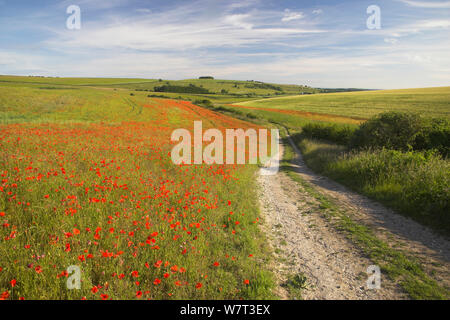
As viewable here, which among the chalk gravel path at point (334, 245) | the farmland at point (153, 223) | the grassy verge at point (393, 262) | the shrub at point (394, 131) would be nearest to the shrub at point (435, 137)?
the shrub at point (394, 131)

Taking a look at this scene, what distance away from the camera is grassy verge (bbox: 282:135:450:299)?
401 cm

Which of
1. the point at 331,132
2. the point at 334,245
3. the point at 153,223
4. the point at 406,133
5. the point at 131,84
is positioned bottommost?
the point at 334,245

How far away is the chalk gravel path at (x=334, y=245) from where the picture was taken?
13.5 feet

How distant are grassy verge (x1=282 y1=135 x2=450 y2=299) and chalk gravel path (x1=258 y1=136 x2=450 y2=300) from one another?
0.19 meters

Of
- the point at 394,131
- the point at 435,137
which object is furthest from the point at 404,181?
the point at 435,137

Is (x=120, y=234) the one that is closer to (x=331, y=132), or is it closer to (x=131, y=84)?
(x=331, y=132)

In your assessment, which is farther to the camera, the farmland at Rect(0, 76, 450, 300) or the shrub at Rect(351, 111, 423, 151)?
the shrub at Rect(351, 111, 423, 151)

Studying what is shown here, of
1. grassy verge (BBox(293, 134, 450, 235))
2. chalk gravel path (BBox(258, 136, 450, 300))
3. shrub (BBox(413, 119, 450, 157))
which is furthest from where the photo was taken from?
shrub (BBox(413, 119, 450, 157))

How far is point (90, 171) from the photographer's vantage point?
23.4 ft

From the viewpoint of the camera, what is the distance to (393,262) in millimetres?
4879

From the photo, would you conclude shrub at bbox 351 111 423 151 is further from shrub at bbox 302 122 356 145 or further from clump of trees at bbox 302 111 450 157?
shrub at bbox 302 122 356 145

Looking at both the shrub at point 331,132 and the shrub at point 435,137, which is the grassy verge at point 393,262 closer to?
the shrub at point 435,137

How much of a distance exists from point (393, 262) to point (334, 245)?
118 centimetres

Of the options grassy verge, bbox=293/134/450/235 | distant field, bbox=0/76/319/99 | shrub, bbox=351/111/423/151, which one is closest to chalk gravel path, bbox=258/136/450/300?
grassy verge, bbox=293/134/450/235
